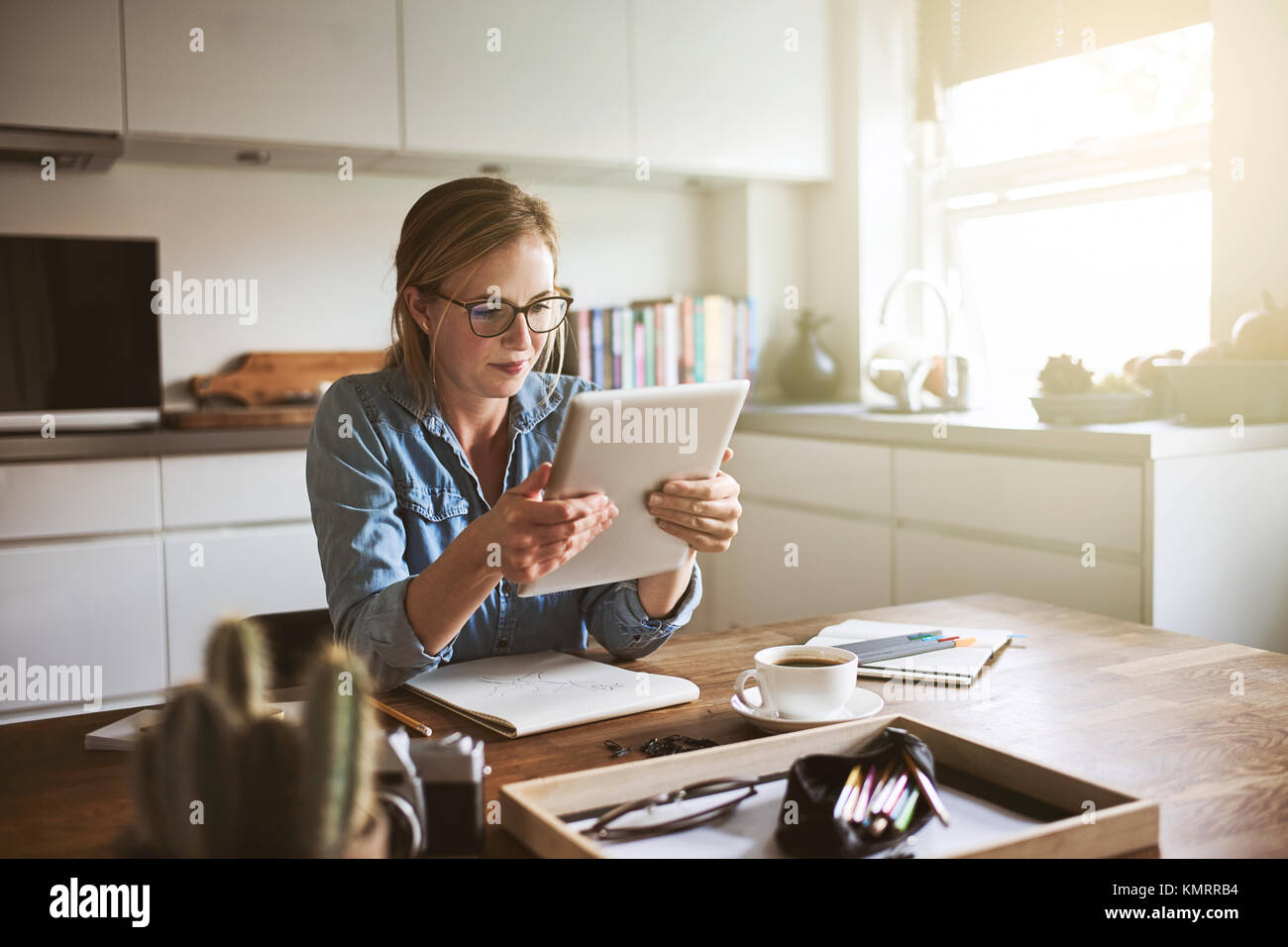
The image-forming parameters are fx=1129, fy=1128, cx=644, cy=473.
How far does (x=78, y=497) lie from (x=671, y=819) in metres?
2.37

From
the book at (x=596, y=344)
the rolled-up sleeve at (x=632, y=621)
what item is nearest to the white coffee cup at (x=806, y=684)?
the rolled-up sleeve at (x=632, y=621)

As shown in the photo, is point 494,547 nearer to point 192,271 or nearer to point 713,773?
point 713,773

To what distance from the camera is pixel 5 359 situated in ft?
9.32

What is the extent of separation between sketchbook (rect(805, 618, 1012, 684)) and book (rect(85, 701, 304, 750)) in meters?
0.62

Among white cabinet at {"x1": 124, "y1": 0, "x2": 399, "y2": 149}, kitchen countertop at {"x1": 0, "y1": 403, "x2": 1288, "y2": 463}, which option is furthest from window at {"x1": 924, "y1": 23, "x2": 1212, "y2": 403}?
white cabinet at {"x1": 124, "y1": 0, "x2": 399, "y2": 149}

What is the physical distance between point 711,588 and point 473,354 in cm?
245

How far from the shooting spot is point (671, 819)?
2.73ft

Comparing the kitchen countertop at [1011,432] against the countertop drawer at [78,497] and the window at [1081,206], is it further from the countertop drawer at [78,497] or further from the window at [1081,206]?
the countertop drawer at [78,497]

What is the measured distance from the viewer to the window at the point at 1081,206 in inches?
122

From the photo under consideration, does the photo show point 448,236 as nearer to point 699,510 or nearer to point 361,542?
point 361,542

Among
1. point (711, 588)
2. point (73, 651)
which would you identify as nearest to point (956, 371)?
point (711, 588)

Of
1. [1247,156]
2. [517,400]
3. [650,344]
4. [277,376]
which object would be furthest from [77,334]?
[1247,156]

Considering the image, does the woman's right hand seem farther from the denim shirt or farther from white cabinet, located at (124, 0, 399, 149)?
white cabinet, located at (124, 0, 399, 149)

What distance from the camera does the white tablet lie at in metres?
1.10
